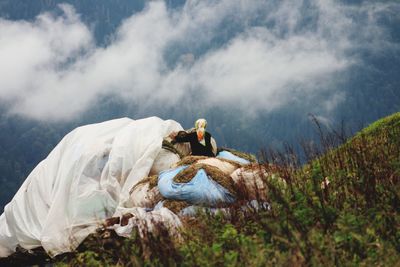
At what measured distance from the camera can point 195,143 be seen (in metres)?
8.67

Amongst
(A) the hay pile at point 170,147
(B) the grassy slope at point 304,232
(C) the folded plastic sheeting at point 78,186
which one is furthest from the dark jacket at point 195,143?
(B) the grassy slope at point 304,232

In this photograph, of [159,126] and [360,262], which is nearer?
[360,262]

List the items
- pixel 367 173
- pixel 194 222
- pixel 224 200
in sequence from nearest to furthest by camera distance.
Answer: pixel 367 173 → pixel 194 222 → pixel 224 200

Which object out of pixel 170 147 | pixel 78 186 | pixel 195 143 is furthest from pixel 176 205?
pixel 195 143

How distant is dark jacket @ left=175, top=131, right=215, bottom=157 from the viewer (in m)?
8.62

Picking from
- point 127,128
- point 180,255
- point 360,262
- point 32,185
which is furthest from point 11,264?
point 360,262

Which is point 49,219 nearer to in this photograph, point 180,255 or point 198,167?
point 198,167

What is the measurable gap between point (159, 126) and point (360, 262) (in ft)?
19.1

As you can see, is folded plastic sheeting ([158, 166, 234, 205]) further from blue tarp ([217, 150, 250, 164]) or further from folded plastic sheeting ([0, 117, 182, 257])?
blue tarp ([217, 150, 250, 164])

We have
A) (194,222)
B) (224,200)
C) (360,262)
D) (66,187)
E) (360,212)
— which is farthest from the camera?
(66,187)

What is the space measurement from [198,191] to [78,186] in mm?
2108

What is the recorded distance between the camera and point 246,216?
4906 mm

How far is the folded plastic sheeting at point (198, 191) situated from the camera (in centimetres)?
634

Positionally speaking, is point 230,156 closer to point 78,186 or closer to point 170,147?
point 170,147
